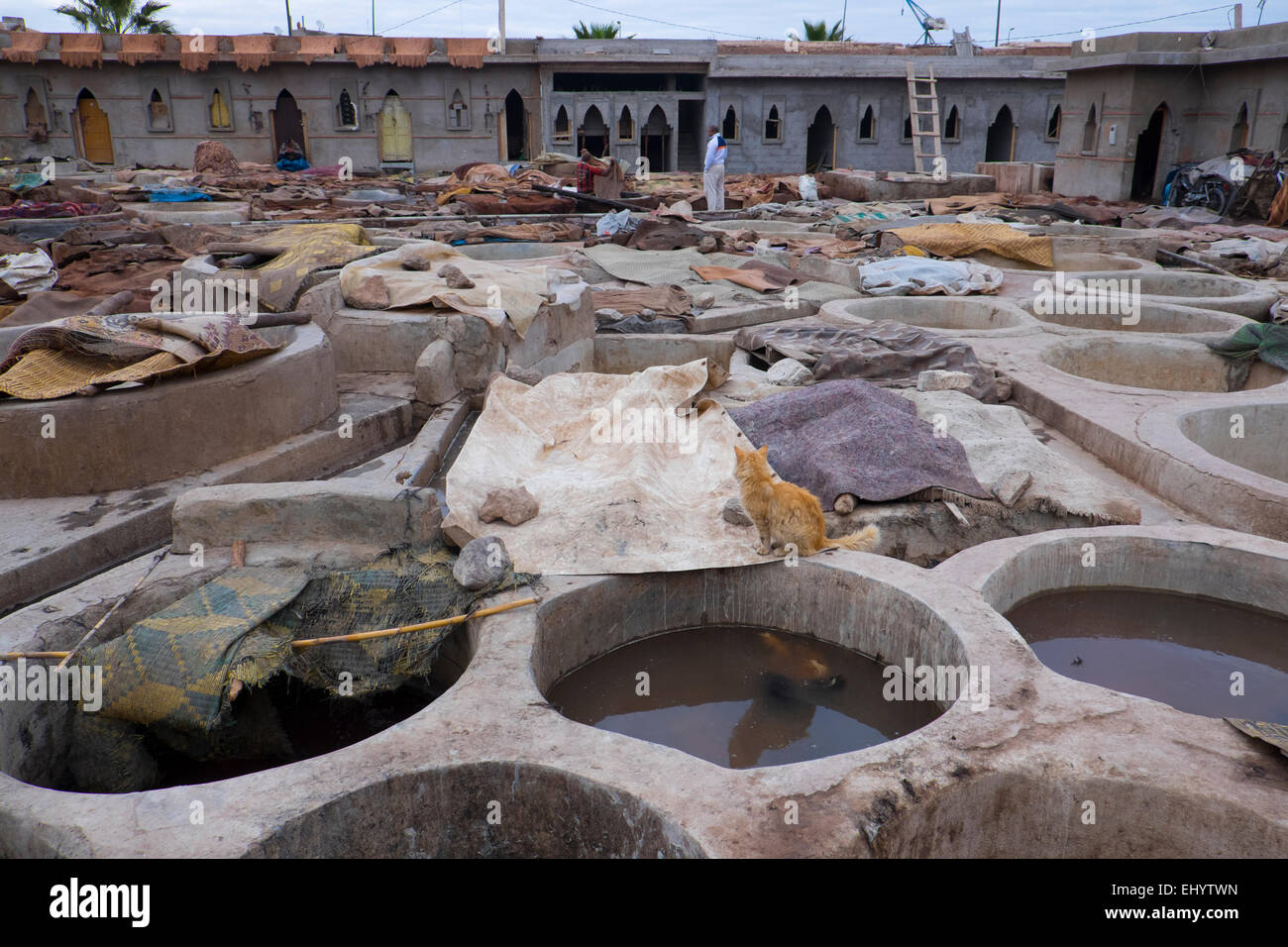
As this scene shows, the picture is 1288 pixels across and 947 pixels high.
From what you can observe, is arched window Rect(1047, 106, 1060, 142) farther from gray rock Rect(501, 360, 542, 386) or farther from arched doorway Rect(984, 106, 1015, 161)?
gray rock Rect(501, 360, 542, 386)

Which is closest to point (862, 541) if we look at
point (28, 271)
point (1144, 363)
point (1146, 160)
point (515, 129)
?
point (1144, 363)

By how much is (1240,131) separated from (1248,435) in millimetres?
14653

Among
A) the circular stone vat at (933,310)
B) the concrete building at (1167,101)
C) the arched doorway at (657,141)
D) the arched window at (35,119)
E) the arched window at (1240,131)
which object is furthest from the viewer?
the arched doorway at (657,141)

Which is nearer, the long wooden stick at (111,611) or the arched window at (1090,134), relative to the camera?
the long wooden stick at (111,611)

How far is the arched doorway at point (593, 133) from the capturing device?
29.3m

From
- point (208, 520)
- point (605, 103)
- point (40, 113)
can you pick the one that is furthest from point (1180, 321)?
point (40, 113)

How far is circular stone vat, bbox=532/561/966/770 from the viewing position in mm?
3971

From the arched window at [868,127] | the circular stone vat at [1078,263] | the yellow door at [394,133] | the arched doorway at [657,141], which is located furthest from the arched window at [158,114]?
the circular stone vat at [1078,263]

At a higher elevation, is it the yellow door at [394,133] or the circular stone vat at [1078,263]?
the yellow door at [394,133]

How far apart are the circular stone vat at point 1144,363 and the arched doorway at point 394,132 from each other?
2348 cm

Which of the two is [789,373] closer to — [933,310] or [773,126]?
[933,310]

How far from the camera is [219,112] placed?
88.2 ft

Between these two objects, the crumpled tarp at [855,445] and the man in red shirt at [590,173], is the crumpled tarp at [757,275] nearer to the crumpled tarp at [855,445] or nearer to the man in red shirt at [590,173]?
the crumpled tarp at [855,445]

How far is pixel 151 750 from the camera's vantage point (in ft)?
12.4
